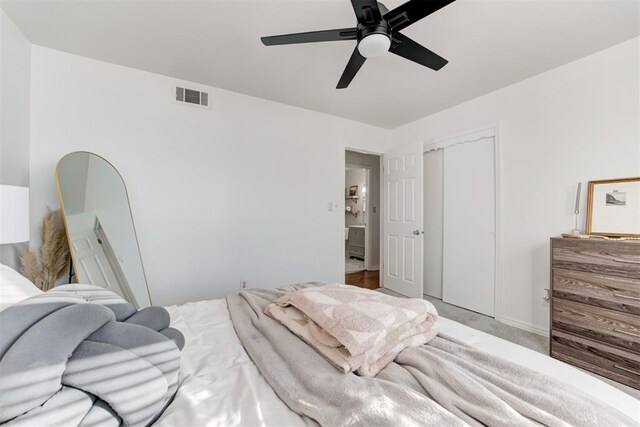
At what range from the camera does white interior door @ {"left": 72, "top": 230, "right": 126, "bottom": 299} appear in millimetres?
2064

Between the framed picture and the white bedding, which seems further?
the framed picture

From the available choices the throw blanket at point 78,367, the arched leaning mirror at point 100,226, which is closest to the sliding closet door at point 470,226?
the throw blanket at point 78,367

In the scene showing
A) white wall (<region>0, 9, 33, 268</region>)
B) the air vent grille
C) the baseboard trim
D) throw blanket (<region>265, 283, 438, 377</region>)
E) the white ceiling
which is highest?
the white ceiling

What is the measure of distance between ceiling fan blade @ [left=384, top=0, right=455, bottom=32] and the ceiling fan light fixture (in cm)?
8

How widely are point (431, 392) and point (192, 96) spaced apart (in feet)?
9.81

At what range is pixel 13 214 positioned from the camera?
1481 millimetres

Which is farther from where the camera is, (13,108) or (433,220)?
(433,220)

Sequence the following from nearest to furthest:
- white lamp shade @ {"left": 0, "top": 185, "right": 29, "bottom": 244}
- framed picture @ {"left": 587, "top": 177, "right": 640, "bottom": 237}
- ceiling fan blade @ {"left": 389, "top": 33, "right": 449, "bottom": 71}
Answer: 1. white lamp shade @ {"left": 0, "top": 185, "right": 29, "bottom": 244}
2. ceiling fan blade @ {"left": 389, "top": 33, "right": 449, "bottom": 71}
3. framed picture @ {"left": 587, "top": 177, "right": 640, "bottom": 237}

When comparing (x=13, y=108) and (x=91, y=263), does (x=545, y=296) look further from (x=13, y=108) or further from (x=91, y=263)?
(x=13, y=108)

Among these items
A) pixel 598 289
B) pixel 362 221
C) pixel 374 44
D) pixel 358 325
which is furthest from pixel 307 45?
pixel 362 221

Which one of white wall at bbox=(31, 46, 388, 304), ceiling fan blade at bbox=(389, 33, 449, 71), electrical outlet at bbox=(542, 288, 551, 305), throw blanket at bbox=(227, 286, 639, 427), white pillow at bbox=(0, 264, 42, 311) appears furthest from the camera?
electrical outlet at bbox=(542, 288, 551, 305)

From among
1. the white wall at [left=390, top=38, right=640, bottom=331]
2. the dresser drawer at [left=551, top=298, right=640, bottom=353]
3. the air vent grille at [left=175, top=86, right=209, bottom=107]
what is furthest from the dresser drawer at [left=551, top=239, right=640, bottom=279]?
the air vent grille at [left=175, top=86, right=209, bottom=107]

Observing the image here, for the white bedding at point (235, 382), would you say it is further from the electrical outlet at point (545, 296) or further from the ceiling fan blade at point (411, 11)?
the electrical outlet at point (545, 296)

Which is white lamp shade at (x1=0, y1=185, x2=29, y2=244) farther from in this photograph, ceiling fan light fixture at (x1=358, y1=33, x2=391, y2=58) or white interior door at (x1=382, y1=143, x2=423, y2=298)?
white interior door at (x1=382, y1=143, x2=423, y2=298)
